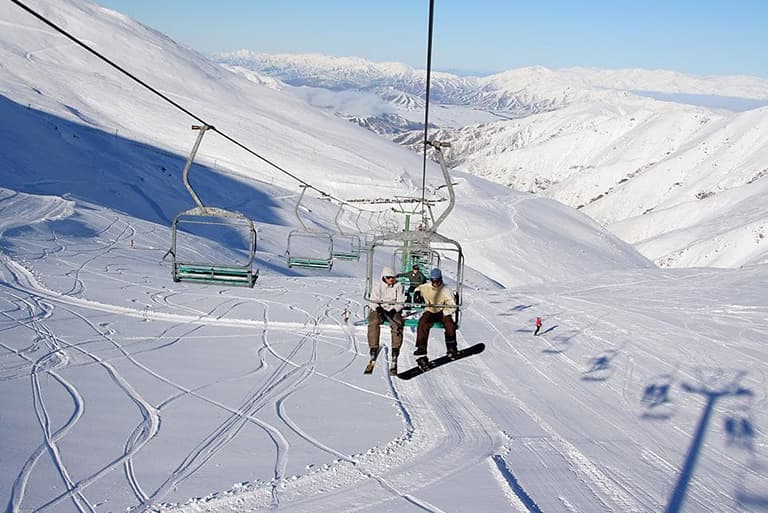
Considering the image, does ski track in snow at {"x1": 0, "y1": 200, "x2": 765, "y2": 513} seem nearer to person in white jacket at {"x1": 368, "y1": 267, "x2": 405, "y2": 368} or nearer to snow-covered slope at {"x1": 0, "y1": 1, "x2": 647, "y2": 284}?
person in white jacket at {"x1": 368, "y1": 267, "x2": 405, "y2": 368}

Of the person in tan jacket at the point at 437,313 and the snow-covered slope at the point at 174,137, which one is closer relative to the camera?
the person in tan jacket at the point at 437,313

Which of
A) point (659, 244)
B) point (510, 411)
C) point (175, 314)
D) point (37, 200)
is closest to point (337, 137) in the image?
point (659, 244)

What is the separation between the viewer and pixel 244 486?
25.2ft

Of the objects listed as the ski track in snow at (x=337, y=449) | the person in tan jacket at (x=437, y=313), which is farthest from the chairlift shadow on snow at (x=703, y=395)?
the person in tan jacket at (x=437, y=313)

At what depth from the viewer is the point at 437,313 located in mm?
10383

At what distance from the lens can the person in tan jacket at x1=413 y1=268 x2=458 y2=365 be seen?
10.1 meters

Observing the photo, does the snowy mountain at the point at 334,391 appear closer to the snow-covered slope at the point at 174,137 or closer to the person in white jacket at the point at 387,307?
the person in white jacket at the point at 387,307

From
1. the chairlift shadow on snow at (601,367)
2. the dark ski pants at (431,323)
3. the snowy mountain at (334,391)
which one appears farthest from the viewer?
the chairlift shadow on snow at (601,367)

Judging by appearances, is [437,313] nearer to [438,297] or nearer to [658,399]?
[438,297]

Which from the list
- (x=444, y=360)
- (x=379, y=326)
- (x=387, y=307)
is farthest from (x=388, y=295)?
(x=444, y=360)

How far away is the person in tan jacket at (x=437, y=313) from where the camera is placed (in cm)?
1012

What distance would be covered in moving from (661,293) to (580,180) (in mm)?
155961

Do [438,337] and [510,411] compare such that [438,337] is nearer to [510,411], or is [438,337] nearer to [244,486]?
[510,411]

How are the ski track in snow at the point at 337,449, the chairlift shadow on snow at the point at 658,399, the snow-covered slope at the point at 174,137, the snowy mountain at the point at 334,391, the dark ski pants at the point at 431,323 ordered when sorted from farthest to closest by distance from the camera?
the snow-covered slope at the point at 174,137, the chairlift shadow on snow at the point at 658,399, the dark ski pants at the point at 431,323, the snowy mountain at the point at 334,391, the ski track in snow at the point at 337,449
